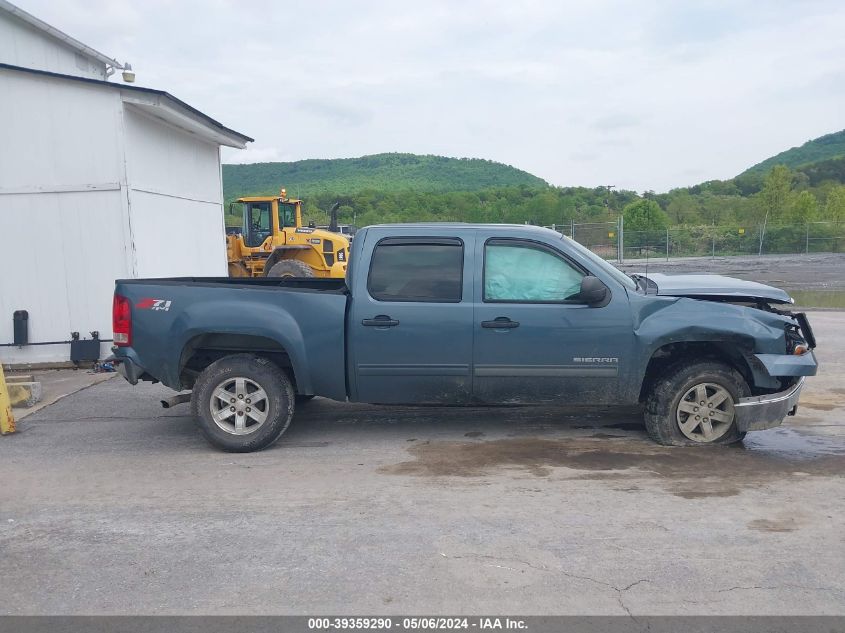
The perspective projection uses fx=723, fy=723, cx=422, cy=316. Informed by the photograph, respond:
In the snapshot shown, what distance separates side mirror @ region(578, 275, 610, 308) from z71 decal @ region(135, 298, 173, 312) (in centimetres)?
353

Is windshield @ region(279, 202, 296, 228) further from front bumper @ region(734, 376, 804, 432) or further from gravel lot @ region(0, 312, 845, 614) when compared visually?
front bumper @ region(734, 376, 804, 432)

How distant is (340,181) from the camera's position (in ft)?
277

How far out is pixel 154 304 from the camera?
20.6 ft

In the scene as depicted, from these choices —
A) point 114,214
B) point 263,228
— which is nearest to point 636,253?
point 263,228

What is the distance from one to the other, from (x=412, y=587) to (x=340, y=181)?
3272 inches

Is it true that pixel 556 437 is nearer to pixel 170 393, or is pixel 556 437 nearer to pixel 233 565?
pixel 233 565

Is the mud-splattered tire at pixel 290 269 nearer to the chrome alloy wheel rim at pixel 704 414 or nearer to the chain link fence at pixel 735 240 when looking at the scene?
the chrome alloy wheel rim at pixel 704 414

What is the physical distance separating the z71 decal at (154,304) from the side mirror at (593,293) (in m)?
3.53

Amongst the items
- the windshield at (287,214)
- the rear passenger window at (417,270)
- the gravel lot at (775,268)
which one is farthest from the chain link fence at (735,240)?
the rear passenger window at (417,270)

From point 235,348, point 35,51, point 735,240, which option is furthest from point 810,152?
point 235,348

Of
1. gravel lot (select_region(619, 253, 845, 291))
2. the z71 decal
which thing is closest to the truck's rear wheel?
the z71 decal

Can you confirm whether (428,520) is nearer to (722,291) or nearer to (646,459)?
(646,459)

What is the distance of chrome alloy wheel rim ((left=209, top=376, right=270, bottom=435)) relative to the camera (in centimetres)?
625

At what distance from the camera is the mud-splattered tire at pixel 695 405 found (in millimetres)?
6062
